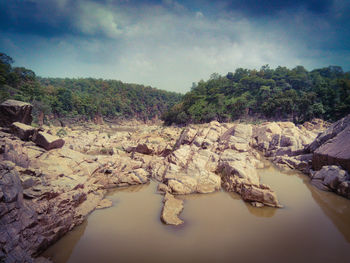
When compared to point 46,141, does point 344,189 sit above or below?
below

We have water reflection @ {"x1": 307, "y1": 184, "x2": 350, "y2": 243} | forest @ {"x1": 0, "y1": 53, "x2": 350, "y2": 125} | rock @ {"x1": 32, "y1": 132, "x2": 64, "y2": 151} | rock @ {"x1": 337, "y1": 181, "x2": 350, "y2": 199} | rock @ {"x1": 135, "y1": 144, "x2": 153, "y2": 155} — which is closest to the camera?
water reflection @ {"x1": 307, "y1": 184, "x2": 350, "y2": 243}

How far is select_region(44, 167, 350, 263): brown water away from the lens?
550cm

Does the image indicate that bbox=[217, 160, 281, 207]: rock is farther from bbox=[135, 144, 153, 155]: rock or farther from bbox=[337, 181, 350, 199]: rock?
bbox=[135, 144, 153, 155]: rock

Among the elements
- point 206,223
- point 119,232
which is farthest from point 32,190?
point 206,223

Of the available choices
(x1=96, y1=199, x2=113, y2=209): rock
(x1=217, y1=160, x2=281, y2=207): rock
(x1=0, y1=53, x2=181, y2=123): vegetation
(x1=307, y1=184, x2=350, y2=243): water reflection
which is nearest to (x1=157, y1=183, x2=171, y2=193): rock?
(x1=96, y1=199, x2=113, y2=209): rock

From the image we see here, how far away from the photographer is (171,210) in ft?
25.4

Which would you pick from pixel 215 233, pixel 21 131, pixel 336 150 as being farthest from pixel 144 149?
pixel 336 150

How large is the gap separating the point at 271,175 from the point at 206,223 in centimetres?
845

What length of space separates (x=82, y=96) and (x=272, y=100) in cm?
6864

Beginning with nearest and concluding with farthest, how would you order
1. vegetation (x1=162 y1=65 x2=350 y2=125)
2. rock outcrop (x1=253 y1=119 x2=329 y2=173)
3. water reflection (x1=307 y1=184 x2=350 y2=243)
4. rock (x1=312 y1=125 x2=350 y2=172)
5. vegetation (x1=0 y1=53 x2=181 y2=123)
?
1. water reflection (x1=307 y1=184 x2=350 y2=243)
2. rock (x1=312 y1=125 x2=350 y2=172)
3. rock outcrop (x1=253 y1=119 x2=329 y2=173)
4. vegetation (x1=162 y1=65 x2=350 y2=125)
5. vegetation (x1=0 y1=53 x2=181 y2=123)

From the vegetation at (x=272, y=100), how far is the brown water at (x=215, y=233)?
34.9m

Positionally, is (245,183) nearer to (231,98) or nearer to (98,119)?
(231,98)

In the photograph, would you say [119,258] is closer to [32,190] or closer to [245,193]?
[32,190]

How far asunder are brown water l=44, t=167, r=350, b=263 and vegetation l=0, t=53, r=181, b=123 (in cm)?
3328
